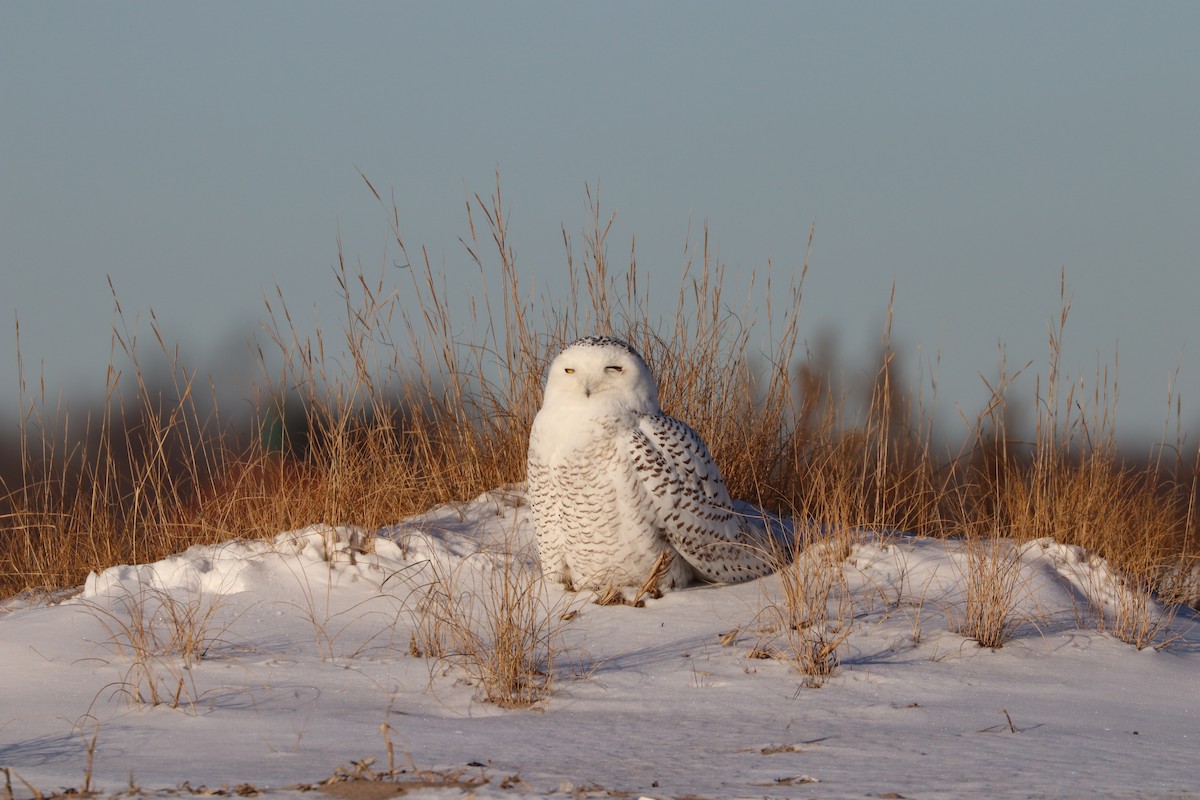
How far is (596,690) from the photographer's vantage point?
3154 mm

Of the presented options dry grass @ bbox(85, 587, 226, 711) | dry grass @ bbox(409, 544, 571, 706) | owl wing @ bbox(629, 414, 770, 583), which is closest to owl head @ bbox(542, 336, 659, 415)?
owl wing @ bbox(629, 414, 770, 583)

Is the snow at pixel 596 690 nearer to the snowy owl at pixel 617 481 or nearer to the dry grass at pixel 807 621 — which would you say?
the dry grass at pixel 807 621

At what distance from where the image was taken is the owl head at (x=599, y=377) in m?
3.86

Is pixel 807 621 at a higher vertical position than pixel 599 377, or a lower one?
lower

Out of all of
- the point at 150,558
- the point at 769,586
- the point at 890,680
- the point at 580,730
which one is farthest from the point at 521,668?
the point at 150,558

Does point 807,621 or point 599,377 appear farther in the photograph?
point 599,377

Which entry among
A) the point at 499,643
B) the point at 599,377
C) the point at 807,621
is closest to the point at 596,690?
the point at 499,643

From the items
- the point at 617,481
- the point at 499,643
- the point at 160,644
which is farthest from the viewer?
the point at 617,481

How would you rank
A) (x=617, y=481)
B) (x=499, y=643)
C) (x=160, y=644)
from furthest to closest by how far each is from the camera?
(x=617, y=481) → (x=160, y=644) → (x=499, y=643)

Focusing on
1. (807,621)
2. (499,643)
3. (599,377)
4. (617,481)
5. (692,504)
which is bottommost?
(807,621)

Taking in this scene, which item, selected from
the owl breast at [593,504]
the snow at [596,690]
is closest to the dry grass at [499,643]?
the snow at [596,690]

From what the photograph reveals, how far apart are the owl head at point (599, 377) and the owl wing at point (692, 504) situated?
0.11m

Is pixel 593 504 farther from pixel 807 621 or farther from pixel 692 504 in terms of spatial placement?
pixel 807 621

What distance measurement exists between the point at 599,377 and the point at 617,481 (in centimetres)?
34
